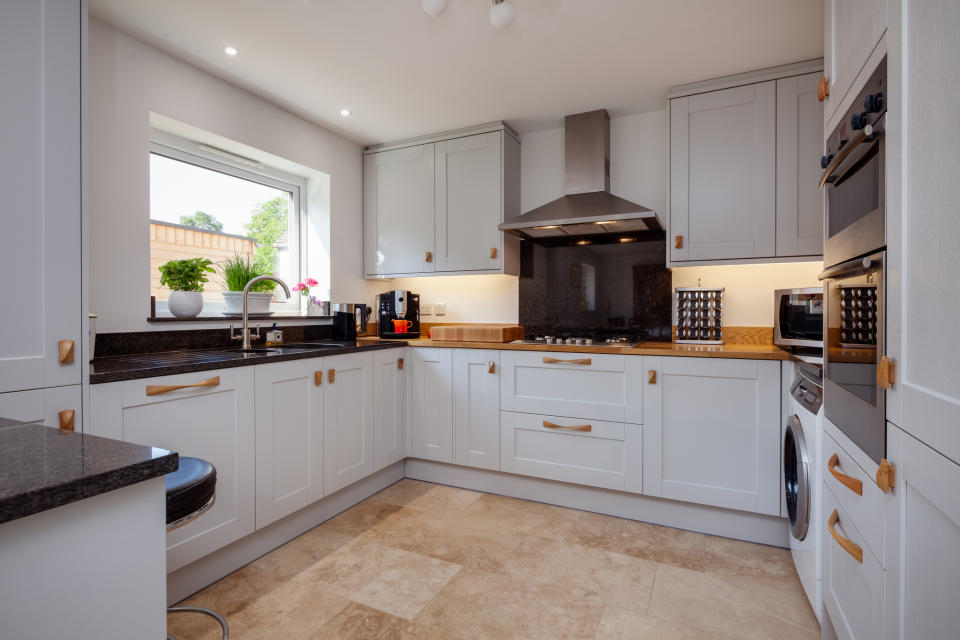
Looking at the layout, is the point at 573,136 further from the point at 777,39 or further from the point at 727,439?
the point at 727,439

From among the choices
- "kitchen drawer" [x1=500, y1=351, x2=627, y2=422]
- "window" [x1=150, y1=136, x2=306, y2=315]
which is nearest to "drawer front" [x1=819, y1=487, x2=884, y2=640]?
"kitchen drawer" [x1=500, y1=351, x2=627, y2=422]

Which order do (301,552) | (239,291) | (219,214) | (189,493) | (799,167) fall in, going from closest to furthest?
(189,493)
(301,552)
(799,167)
(239,291)
(219,214)

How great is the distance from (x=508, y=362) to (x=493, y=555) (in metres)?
1.03

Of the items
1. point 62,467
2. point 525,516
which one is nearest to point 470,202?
point 525,516

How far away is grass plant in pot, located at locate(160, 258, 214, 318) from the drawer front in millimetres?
2741

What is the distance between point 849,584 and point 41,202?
2.35 m

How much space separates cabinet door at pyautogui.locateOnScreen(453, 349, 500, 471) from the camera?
9.29 ft

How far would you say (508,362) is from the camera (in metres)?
2.79

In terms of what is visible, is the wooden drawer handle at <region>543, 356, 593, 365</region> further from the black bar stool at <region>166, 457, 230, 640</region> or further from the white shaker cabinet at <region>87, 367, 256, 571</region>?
the black bar stool at <region>166, 457, 230, 640</region>

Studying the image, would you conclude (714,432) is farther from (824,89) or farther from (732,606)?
(824,89)

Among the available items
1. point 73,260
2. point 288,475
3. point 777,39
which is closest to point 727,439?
point 777,39

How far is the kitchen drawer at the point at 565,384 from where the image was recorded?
99.6 inches

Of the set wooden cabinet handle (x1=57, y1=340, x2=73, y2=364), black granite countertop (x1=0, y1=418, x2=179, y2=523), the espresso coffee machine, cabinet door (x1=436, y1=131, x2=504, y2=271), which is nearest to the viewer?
black granite countertop (x1=0, y1=418, x2=179, y2=523)

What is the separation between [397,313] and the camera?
3299 millimetres
